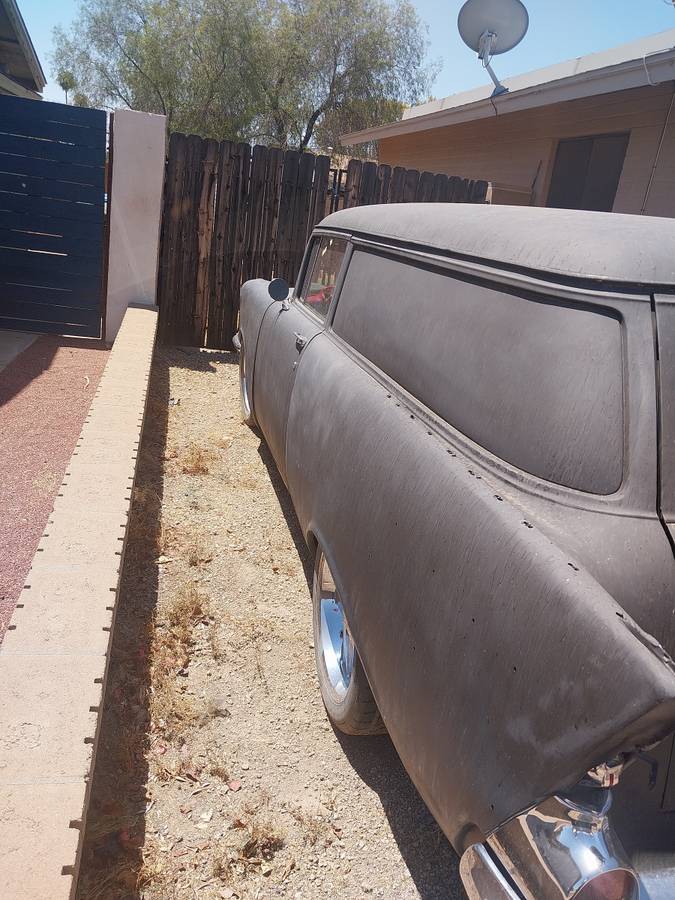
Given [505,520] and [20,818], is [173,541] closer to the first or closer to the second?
[20,818]

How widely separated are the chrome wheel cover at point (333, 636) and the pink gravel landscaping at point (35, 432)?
1.33 metres

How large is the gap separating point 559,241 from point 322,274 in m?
2.25

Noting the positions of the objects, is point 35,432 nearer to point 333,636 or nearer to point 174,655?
point 174,655

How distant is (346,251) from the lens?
3295mm

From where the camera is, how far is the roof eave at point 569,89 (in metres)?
6.45

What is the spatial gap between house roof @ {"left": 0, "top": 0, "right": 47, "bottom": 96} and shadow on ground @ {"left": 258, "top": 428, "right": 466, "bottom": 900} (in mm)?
11172

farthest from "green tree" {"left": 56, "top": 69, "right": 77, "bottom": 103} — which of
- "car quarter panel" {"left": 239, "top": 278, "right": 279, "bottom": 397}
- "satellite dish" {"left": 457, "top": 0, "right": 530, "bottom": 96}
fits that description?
"car quarter panel" {"left": 239, "top": 278, "right": 279, "bottom": 397}

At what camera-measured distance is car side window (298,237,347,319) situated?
348cm

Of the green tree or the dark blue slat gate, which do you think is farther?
the green tree

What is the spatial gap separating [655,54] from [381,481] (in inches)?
259

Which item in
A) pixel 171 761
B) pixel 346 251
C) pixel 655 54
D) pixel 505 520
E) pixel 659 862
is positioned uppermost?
pixel 655 54

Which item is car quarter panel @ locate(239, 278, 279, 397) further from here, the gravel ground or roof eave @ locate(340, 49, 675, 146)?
roof eave @ locate(340, 49, 675, 146)

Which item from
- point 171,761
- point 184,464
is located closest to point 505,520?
point 171,761

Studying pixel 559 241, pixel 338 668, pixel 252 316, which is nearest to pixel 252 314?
pixel 252 316
